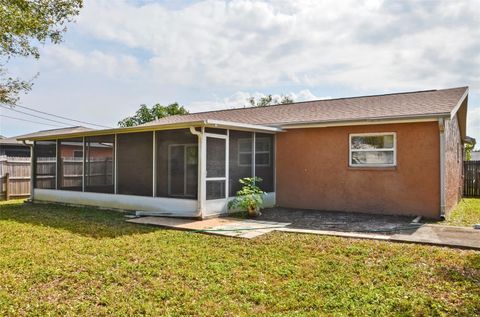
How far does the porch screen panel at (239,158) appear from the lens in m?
10.1

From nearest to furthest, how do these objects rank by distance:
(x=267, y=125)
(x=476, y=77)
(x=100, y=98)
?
1. (x=267, y=125)
2. (x=476, y=77)
3. (x=100, y=98)

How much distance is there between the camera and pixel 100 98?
24906 millimetres

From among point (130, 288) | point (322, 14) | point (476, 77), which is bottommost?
point (130, 288)

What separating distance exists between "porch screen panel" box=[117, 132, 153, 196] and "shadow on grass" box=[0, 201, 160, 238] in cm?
87

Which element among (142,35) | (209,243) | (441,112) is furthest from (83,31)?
(441,112)

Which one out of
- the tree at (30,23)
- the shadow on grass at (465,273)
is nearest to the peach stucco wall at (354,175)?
the shadow on grass at (465,273)

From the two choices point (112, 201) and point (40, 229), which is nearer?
point (40, 229)

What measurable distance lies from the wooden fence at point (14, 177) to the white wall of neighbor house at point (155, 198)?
300 centimetres

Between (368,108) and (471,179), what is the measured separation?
839 cm

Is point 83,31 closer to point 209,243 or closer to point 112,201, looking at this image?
point 112,201

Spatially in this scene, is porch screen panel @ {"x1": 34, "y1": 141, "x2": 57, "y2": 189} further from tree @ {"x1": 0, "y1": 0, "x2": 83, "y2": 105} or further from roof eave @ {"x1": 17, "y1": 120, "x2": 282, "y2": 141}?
tree @ {"x1": 0, "y1": 0, "x2": 83, "y2": 105}

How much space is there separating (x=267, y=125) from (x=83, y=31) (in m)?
6.91

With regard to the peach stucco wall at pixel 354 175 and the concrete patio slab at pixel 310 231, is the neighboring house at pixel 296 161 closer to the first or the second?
the peach stucco wall at pixel 354 175

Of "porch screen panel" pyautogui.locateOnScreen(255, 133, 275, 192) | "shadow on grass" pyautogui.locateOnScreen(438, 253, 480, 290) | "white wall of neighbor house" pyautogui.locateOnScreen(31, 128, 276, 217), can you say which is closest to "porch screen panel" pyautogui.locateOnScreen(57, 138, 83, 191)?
"white wall of neighbor house" pyautogui.locateOnScreen(31, 128, 276, 217)
